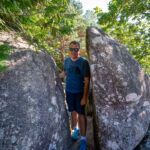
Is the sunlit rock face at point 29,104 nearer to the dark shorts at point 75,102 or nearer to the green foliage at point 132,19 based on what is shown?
the dark shorts at point 75,102

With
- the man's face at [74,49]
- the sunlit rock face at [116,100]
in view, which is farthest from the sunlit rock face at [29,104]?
the sunlit rock face at [116,100]

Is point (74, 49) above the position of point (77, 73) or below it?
above

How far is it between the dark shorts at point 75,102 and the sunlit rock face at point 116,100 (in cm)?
39

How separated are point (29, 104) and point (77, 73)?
4.03 ft

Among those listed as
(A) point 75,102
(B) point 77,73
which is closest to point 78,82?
(B) point 77,73

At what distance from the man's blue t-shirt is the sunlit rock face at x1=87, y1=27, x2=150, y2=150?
162 mm

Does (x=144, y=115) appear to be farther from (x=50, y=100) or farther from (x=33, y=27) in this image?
(x=33, y=27)

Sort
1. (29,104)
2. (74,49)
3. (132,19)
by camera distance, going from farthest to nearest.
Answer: (132,19)
(74,49)
(29,104)

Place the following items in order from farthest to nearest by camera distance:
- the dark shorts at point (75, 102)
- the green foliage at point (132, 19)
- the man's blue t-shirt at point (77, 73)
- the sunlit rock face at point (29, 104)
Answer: the green foliage at point (132, 19), the dark shorts at point (75, 102), the man's blue t-shirt at point (77, 73), the sunlit rock face at point (29, 104)

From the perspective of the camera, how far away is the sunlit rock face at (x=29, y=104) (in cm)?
144

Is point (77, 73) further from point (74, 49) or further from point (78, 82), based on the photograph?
point (74, 49)

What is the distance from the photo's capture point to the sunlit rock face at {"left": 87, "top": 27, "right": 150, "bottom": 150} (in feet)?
6.85

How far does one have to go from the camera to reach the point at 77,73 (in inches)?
95.5

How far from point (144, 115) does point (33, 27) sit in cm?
319
